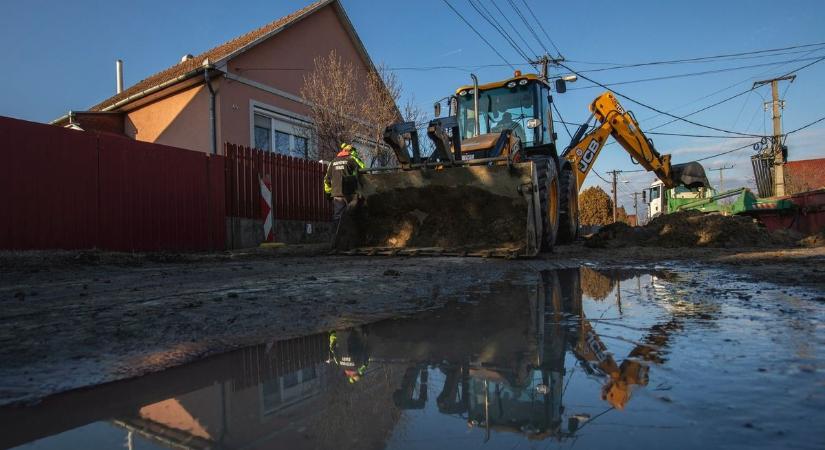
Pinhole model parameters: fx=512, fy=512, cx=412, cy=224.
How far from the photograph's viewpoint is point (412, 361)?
8.11 ft

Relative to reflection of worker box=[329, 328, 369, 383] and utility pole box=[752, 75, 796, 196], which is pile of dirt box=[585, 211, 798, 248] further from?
utility pole box=[752, 75, 796, 196]

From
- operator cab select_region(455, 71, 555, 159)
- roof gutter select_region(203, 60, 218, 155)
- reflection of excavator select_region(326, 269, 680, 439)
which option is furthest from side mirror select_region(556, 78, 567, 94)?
roof gutter select_region(203, 60, 218, 155)

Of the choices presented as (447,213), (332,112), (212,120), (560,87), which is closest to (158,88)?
(212,120)

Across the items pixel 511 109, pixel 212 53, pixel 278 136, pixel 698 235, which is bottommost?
pixel 698 235

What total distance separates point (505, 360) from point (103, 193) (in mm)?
8726

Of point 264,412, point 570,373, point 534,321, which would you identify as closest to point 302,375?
point 264,412

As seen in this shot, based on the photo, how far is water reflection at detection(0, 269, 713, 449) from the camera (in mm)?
1718

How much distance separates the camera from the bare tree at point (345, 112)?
48.5 feet

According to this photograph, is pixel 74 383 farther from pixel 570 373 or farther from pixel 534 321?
pixel 534 321

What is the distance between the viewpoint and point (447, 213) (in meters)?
8.77

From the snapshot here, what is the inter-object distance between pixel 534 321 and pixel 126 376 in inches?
90.7

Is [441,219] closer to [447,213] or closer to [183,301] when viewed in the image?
[447,213]

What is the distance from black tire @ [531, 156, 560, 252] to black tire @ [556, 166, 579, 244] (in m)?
0.33

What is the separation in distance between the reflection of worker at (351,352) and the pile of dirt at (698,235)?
31.8ft
